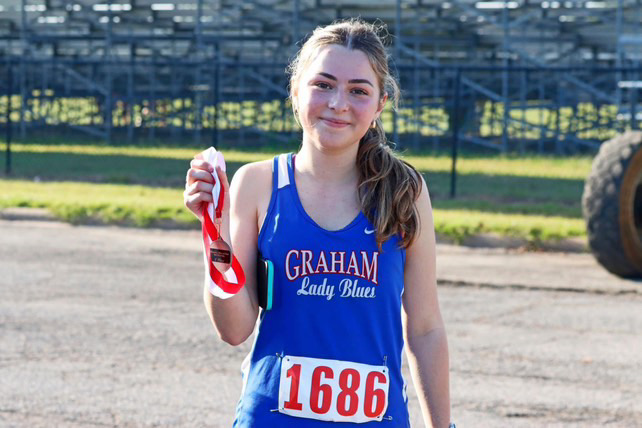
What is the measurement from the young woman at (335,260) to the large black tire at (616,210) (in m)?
7.64

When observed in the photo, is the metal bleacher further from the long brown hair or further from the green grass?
the long brown hair

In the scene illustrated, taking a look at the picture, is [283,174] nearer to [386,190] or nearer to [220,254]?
[386,190]

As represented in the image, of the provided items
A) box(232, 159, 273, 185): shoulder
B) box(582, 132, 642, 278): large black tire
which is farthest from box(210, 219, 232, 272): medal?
box(582, 132, 642, 278): large black tire

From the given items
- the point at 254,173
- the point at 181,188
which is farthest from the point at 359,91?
the point at 181,188

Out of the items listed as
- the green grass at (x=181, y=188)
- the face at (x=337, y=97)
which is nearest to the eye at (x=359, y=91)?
the face at (x=337, y=97)

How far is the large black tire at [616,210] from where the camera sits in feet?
35.0

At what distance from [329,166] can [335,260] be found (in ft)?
0.93

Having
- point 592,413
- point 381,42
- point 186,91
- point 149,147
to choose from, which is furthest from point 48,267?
point 186,91

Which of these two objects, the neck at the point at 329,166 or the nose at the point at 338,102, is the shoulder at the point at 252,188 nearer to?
the neck at the point at 329,166

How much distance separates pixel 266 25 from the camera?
28812 millimetres

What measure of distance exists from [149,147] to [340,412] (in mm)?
20698

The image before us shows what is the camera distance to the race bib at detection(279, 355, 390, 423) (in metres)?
3.09

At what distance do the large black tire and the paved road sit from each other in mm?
285

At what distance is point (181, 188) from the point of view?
55.6 ft
